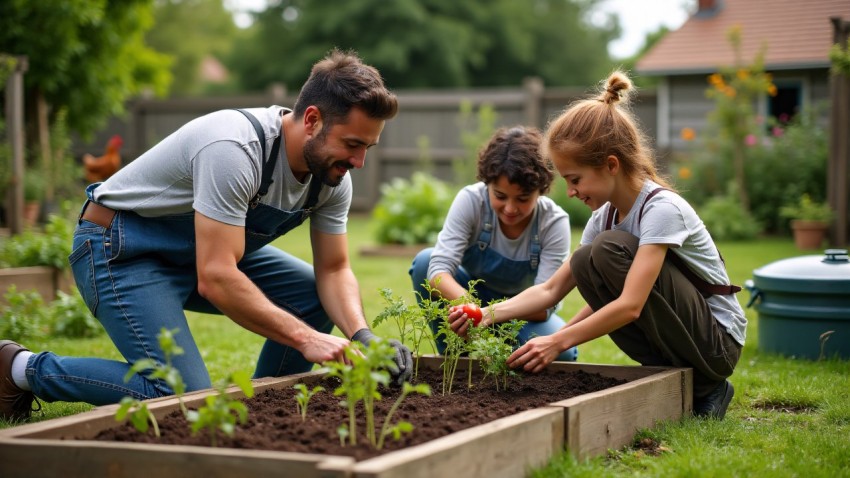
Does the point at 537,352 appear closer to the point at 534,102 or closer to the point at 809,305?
the point at 809,305

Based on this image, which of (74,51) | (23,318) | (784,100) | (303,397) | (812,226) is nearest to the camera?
(303,397)

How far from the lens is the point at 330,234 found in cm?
377

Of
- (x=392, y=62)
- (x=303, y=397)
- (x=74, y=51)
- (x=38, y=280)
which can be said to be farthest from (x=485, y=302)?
(x=392, y=62)

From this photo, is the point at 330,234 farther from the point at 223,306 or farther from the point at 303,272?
the point at 223,306

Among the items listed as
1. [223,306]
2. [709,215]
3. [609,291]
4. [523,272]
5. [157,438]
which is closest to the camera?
[157,438]

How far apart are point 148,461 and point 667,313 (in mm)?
1891

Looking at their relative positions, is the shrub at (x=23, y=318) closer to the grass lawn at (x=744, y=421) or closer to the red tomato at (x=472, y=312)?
the grass lawn at (x=744, y=421)

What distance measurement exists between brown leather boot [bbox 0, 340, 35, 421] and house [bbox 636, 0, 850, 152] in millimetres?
11037

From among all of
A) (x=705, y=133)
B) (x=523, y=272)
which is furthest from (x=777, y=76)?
(x=523, y=272)

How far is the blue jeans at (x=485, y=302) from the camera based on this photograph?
161 inches

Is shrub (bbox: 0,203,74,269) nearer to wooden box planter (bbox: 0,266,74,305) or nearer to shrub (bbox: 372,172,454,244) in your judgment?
wooden box planter (bbox: 0,266,74,305)

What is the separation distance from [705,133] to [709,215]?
2.18 metres

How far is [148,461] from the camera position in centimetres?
221

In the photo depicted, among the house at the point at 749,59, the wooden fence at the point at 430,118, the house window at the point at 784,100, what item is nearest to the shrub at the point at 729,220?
the house at the point at 749,59
